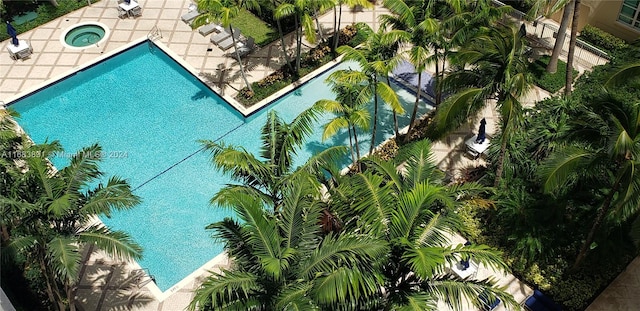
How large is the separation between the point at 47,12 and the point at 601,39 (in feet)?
72.6

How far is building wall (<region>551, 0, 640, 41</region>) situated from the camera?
77.1ft

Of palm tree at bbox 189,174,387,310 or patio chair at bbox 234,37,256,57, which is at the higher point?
patio chair at bbox 234,37,256,57

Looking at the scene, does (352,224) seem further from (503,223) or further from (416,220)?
(503,223)

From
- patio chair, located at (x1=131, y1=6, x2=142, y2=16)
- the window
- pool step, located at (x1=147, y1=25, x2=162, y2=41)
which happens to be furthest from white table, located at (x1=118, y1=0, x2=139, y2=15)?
the window

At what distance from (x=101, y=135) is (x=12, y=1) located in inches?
386

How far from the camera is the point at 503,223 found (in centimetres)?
1791

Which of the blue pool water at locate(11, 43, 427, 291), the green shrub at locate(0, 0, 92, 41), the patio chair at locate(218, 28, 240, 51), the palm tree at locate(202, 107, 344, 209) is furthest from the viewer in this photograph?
the green shrub at locate(0, 0, 92, 41)

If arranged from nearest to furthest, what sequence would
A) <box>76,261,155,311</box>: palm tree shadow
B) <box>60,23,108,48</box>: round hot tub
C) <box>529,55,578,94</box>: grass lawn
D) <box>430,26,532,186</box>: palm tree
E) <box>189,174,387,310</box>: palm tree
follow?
1. <box>189,174,387,310</box>: palm tree
2. <box>430,26,532,186</box>: palm tree
3. <box>76,261,155,311</box>: palm tree shadow
4. <box>529,55,578,94</box>: grass lawn
5. <box>60,23,108,48</box>: round hot tub

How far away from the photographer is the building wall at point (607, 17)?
925 inches

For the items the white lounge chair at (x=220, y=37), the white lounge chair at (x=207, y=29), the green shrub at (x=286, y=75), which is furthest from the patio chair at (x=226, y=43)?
the green shrub at (x=286, y=75)

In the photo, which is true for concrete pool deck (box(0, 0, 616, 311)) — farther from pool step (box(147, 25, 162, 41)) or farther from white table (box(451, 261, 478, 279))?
white table (box(451, 261, 478, 279))

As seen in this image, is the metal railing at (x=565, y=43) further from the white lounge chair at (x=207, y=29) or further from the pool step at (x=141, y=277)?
the pool step at (x=141, y=277)

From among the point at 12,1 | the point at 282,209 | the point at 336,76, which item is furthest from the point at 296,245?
the point at 12,1

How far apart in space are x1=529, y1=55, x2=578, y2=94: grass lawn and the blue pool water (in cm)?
460
